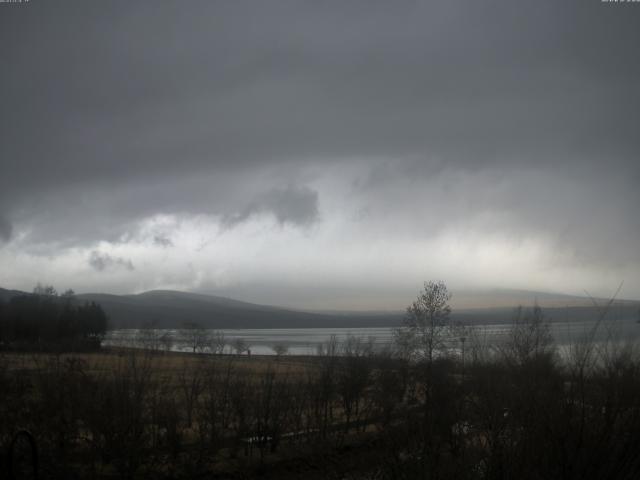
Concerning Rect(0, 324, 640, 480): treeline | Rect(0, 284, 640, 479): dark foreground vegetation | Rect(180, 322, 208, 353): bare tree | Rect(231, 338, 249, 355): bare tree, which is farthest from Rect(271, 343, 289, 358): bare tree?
Rect(0, 324, 640, 480): treeline

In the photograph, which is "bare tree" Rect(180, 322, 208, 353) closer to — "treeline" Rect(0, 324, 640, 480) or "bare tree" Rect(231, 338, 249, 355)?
"bare tree" Rect(231, 338, 249, 355)

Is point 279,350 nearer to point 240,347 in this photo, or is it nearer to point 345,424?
point 240,347

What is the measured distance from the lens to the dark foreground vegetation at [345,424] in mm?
8117

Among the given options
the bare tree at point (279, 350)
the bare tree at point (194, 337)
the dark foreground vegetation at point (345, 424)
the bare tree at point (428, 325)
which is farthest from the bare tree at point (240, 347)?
the dark foreground vegetation at point (345, 424)

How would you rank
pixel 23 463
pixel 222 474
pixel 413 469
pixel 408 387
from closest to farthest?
pixel 413 469 < pixel 23 463 < pixel 222 474 < pixel 408 387

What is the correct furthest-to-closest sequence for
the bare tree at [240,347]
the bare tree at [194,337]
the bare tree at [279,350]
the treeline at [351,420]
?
the bare tree at [194,337] → the bare tree at [240,347] → the bare tree at [279,350] → the treeline at [351,420]

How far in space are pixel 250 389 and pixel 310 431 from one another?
14.5 feet

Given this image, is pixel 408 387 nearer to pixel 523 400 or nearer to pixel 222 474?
pixel 222 474

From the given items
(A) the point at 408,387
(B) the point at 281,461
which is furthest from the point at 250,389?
(A) the point at 408,387

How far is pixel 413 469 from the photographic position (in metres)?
8.66

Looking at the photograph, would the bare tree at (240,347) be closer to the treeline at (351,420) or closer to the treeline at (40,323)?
the treeline at (40,323)

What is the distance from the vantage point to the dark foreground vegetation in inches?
320

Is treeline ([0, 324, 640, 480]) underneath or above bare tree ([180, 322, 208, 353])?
above

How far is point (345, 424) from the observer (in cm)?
2970
